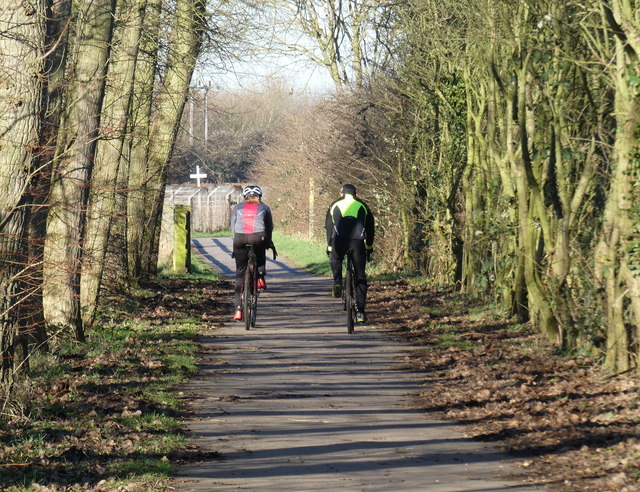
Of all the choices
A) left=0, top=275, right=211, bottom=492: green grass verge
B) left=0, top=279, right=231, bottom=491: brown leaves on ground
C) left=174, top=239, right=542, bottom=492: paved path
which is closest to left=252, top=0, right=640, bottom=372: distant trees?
left=174, top=239, right=542, bottom=492: paved path

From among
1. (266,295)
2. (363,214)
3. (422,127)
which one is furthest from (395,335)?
(422,127)

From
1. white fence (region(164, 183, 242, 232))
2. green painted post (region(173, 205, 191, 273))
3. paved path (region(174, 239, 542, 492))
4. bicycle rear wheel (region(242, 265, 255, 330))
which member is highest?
white fence (region(164, 183, 242, 232))

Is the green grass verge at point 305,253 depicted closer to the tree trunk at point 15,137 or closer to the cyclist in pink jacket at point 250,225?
the cyclist in pink jacket at point 250,225

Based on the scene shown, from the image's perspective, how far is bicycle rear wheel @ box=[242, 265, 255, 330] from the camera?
14.7 meters

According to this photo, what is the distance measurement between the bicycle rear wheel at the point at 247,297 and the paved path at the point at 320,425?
0.98ft

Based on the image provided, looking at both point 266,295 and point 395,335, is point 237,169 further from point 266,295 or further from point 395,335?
point 395,335

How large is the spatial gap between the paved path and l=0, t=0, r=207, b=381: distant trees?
1.93 m

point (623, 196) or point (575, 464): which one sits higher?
point (623, 196)

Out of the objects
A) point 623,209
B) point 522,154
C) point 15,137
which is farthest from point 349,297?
point 15,137

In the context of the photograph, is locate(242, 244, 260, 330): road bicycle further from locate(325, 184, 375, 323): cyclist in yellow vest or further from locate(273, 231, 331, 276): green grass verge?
locate(273, 231, 331, 276): green grass verge

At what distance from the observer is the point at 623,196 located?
1012 centimetres

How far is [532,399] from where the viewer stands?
9.46 metres

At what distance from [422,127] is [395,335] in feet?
27.2

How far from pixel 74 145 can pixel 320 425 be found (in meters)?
4.54
